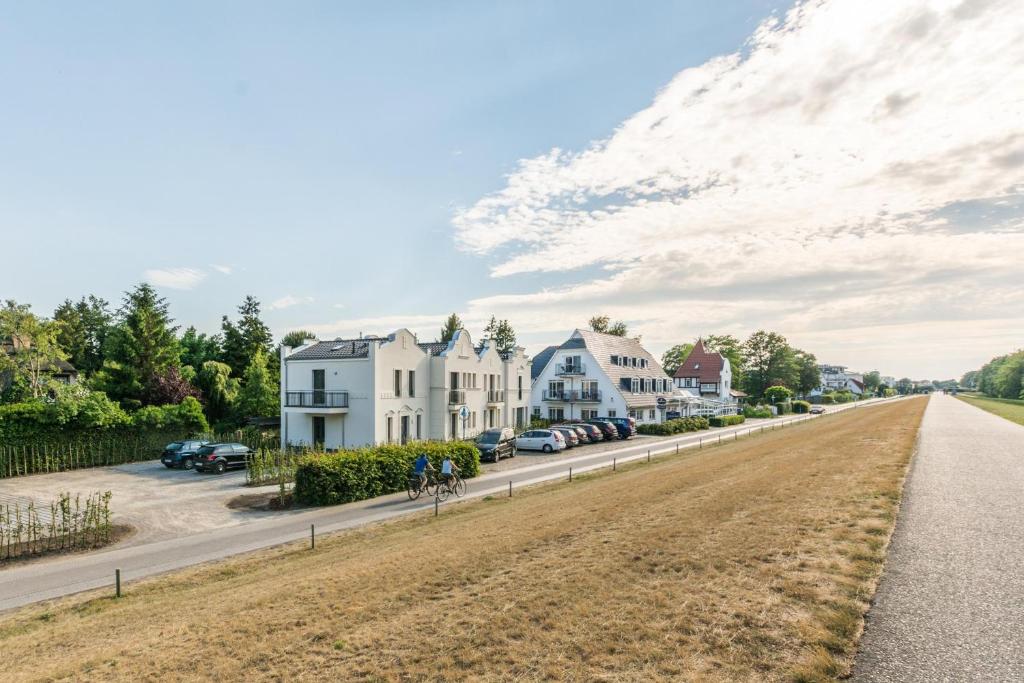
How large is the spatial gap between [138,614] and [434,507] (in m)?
10.8

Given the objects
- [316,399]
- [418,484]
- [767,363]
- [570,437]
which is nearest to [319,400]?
[316,399]

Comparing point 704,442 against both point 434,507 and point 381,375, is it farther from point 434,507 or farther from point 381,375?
point 434,507

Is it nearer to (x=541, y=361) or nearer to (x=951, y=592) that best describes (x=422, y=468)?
(x=951, y=592)

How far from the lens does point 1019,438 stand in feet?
Result: 89.5

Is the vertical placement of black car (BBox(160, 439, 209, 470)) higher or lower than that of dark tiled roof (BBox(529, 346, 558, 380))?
lower

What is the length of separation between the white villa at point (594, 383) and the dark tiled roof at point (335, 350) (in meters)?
25.6

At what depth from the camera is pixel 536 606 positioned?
7562 millimetres

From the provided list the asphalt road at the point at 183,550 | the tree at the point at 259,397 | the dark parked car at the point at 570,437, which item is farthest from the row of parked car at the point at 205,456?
the dark parked car at the point at 570,437

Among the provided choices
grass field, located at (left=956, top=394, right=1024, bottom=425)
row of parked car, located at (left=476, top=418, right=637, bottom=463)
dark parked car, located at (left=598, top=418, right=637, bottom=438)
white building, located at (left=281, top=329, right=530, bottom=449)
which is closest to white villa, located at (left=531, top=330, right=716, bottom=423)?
dark parked car, located at (left=598, top=418, right=637, bottom=438)

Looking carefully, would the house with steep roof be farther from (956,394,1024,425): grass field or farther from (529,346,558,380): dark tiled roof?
(956,394,1024,425): grass field

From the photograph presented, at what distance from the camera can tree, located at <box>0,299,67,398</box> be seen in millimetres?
35562

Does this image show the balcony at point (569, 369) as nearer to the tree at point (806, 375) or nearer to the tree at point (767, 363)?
the tree at point (767, 363)

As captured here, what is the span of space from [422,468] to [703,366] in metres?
69.5

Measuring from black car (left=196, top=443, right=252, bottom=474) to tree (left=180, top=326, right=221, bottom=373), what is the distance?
3893cm
